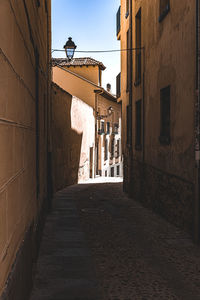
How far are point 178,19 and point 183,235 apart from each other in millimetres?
5135

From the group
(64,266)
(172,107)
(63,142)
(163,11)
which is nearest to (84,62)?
(63,142)

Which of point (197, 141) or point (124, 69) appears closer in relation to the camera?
point (197, 141)

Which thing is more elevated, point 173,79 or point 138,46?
point 138,46

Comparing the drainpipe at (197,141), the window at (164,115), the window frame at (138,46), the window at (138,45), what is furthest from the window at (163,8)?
the window at (138,45)

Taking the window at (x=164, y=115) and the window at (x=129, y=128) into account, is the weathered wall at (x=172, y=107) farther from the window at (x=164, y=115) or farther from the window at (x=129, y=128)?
the window at (x=129, y=128)

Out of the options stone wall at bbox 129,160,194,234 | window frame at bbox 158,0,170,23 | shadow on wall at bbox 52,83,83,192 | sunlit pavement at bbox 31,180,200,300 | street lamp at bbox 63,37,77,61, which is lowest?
sunlit pavement at bbox 31,180,200,300

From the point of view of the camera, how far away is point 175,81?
28.5ft

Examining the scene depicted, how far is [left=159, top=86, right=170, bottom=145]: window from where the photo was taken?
9575 millimetres

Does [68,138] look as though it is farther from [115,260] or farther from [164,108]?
[115,260]

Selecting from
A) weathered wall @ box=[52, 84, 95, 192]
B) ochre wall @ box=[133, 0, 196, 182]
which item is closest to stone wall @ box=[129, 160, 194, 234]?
ochre wall @ box=[133, 0, 196, 182]

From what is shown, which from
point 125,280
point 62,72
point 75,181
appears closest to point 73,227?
point 125,280

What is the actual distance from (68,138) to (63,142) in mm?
1383

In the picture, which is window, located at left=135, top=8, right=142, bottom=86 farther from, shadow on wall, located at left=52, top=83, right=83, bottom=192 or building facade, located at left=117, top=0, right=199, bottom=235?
shadow on wall, located at left=52, top=83, right=83, bottom=192

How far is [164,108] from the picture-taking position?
9984mm
